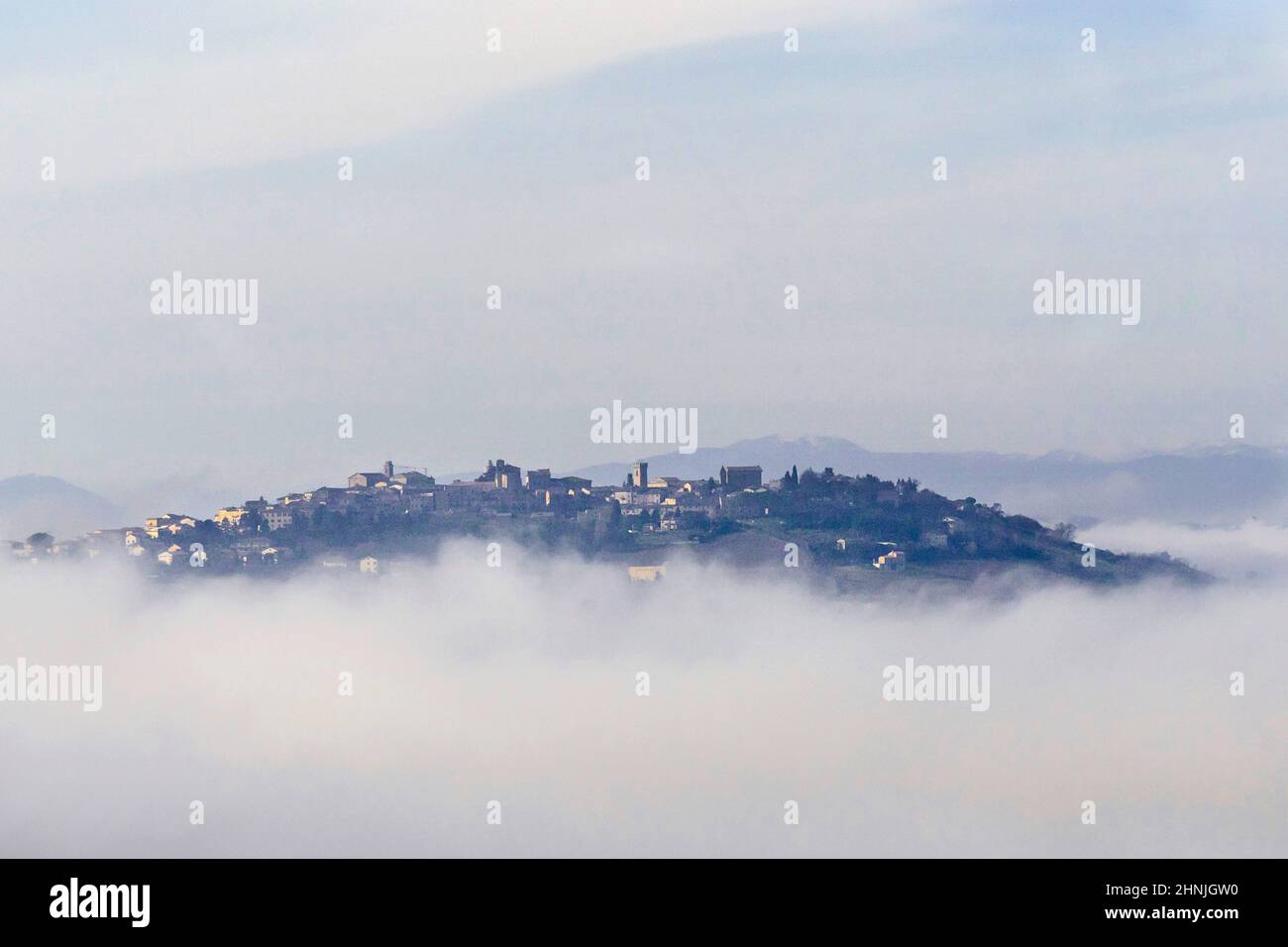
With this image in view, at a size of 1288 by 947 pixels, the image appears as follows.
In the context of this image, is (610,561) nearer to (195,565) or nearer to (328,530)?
(328,530)

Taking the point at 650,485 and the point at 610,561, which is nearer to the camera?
the point at 650,485
